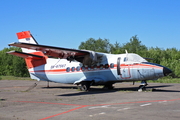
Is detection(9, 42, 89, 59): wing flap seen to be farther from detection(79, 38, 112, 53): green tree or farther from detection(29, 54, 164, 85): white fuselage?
detection(79, 38, 112, 53): green tree

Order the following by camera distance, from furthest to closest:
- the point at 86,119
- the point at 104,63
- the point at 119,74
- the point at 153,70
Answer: the point at 104,63 → the point at 119,74 → the point at 153,70 → the point at 86,119

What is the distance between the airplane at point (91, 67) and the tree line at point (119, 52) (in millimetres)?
28711

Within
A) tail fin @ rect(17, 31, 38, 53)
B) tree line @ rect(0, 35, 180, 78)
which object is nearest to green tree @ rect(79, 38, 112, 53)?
tree line @ rect(0, 35, 180, 78)

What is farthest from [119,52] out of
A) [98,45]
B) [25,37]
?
[25,37]

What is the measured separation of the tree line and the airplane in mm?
28711

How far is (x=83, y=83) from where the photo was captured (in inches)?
699

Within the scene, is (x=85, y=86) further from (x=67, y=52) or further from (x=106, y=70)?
(x=67, y=52)

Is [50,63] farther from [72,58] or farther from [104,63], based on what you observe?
[104,63]

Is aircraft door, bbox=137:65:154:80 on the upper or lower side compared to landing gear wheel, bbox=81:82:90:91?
upper

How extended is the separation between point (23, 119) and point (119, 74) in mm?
10873

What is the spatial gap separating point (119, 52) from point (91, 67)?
48921 millimetres

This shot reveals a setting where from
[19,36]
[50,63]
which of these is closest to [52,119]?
[50,63]

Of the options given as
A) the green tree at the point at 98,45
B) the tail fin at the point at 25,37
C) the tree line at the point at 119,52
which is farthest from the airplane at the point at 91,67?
the green tree at the point at 98,45

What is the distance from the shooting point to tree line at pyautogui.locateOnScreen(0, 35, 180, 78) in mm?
46131
